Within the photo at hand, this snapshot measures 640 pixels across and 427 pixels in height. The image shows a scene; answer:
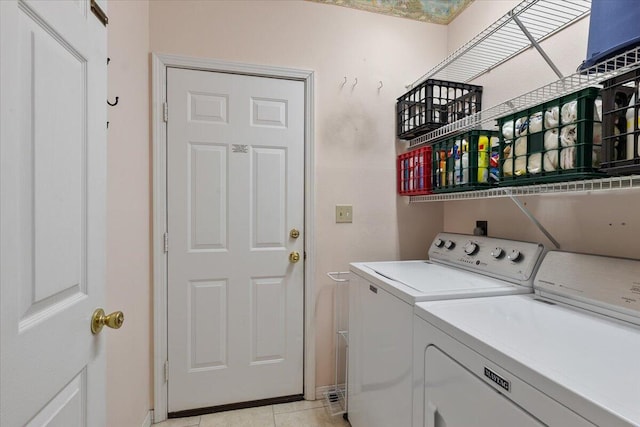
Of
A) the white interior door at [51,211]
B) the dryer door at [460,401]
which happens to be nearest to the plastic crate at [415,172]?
the dryer door at [460,401]

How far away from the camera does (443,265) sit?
1.78 metres

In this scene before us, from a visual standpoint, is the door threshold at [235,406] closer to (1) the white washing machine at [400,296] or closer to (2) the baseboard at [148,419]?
(2) the baseboard at [148,419]

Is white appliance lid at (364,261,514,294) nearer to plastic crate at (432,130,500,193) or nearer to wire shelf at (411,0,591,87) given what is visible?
plastic crate at (432,130,500,193)

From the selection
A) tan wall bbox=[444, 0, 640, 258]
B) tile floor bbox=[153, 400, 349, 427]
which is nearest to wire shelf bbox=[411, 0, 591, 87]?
tan wall bbox=[444, 0, 640, 258]

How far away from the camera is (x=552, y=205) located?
143 centimetres

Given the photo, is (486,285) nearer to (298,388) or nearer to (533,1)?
(533,1)

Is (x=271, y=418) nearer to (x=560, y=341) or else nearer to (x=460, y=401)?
(x=460, y=401)

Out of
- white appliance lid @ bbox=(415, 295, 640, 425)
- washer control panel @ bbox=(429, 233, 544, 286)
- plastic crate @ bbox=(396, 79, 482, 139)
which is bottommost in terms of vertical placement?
white appliance lid @ bbox=(415, 295, 640, 425)

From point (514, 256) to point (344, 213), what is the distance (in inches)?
40.8

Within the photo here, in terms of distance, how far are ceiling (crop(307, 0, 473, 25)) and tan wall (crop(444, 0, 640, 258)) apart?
118 mm

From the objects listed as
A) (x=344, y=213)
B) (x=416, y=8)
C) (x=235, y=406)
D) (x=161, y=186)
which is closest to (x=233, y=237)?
(x=161, y=186)

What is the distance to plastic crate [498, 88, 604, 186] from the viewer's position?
0.96 m

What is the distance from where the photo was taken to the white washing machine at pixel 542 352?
1.98 feet

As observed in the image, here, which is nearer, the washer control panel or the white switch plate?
the washer control panel
